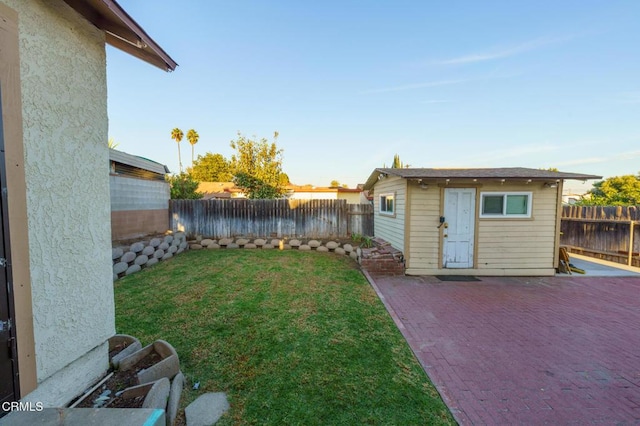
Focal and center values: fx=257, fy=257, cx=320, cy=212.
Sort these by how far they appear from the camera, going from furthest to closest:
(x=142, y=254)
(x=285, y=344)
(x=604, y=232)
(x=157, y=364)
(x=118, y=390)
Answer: (x=604, y=232) < (x=142, y=254) < (x=285, y=344) < (x=157, y=364) < (x=118, y=390)

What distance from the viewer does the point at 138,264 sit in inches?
282

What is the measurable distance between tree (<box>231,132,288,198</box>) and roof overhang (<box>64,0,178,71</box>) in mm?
12862

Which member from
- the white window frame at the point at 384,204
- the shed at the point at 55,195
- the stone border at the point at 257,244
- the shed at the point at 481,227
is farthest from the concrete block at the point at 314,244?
the shed at the point at 55,195

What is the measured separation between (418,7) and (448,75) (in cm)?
273

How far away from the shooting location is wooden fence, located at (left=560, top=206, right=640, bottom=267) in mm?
8219

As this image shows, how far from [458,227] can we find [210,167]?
41633 millimetres

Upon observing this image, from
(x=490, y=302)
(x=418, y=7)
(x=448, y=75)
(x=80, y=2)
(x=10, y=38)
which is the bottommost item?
(x=490, y=302)

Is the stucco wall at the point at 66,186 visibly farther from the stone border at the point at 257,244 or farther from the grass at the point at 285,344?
the stone border at the point at 257,244

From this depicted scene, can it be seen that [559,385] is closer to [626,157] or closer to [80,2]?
[80,2]

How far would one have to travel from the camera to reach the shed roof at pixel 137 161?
25.5ft

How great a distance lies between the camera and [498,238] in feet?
23.7

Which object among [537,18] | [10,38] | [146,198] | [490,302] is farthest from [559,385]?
[146,198]

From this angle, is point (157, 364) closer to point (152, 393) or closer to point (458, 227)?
point (152, 393)

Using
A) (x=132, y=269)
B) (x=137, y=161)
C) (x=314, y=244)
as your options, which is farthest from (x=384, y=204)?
(x=137, y=161)
